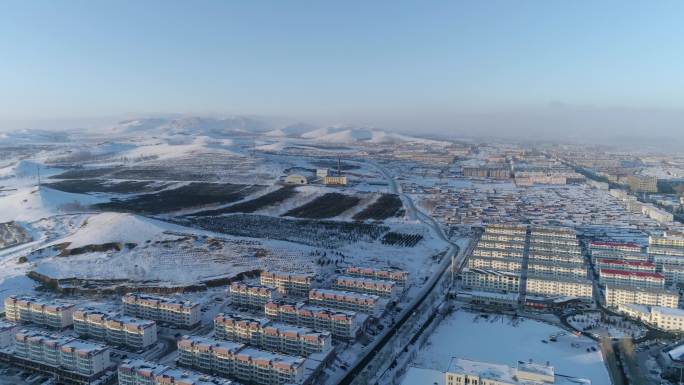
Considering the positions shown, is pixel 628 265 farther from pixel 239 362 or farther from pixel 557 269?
pixel 239 362

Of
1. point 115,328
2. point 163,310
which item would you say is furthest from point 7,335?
point 163,310

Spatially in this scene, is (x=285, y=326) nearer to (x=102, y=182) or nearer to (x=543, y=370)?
(x=543, y=370)

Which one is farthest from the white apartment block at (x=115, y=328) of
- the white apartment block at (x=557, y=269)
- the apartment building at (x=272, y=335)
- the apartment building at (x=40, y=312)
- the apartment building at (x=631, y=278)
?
the apartment building at (x=631, y=278)

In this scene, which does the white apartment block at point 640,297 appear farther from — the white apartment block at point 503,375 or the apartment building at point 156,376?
the apartment building at point 156,376

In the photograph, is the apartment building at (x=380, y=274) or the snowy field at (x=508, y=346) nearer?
the snowy field at (x=508, y=346)

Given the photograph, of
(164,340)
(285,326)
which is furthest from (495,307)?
(164,340)

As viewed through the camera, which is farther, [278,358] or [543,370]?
[278,358]

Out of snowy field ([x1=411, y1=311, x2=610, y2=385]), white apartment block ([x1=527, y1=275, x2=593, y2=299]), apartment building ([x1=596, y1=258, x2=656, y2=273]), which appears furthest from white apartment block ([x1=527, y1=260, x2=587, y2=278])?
snowy field ([x1=411, y1=311, x2=610, y2=385])
